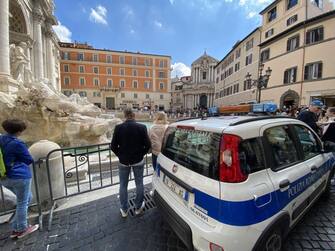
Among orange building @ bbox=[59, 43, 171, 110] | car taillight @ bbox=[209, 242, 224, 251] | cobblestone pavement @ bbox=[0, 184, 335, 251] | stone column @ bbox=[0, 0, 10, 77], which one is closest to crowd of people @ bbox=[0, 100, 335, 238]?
cobblestone pavement @ bbox=[0, 184, 335, 251]

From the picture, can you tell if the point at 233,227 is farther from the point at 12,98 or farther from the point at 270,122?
the point at 12,98

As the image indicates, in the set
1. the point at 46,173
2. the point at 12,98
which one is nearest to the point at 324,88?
the point at 46,173

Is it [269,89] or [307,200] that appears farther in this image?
[269,89]

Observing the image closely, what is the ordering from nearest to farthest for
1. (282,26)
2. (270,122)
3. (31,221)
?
(270,122), (31,221), (282,26)

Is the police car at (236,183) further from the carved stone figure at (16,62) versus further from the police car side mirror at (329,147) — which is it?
the carved stone figure at (16,62)

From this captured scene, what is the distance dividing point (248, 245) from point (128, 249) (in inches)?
60.7

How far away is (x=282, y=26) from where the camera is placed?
23125 millimetres

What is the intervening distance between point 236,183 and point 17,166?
8.82 ft

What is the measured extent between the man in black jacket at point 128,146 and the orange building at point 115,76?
44.0 meters

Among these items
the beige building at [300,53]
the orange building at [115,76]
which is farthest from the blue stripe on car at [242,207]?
the orange building at [115,76]

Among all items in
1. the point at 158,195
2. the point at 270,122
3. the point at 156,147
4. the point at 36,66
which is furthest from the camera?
the point at 36,66

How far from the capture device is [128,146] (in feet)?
9.31

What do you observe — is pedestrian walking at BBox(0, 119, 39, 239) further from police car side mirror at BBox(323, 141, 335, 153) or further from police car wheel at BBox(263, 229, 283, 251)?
police car side mirror at BBox(323, 141, 335, 153)

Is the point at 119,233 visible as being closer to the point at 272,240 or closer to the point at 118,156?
the point at 118,156
